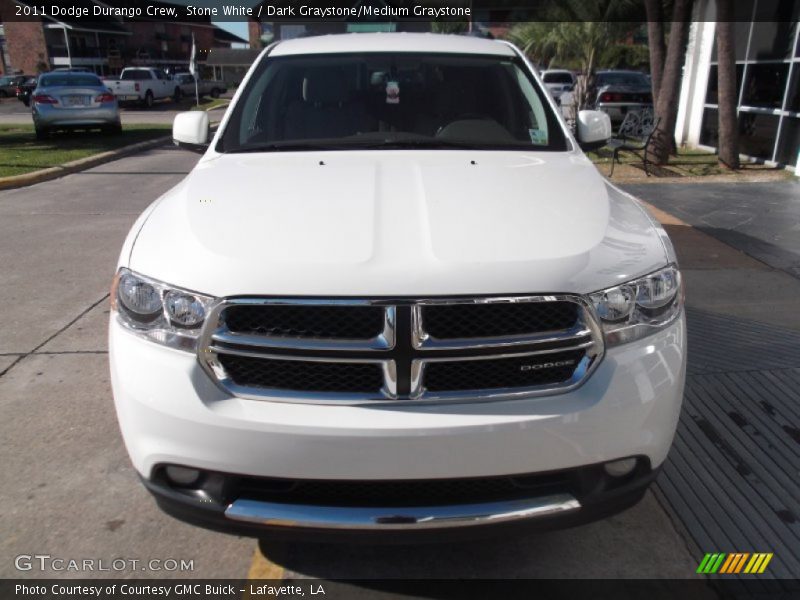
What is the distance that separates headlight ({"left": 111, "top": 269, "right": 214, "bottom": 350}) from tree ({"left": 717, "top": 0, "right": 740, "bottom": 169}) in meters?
10.4

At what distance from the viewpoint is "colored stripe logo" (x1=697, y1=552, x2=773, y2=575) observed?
2.34 m

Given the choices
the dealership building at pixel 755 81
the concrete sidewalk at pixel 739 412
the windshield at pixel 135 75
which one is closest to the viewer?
the concrete sidewalk at pixel 739 412

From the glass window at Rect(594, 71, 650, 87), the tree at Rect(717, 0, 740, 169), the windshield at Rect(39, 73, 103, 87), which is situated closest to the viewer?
the tree at Rect(717, 0, 740, 169)

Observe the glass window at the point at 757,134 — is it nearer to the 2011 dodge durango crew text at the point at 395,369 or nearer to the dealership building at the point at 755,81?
the dealership building at the point at 755,81

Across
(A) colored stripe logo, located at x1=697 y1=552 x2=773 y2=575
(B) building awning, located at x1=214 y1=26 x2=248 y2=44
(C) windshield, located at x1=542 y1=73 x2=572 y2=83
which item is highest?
(B) building awning, located at x1=214 y1=26 x2=248 y2=44

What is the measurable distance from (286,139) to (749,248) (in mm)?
5052

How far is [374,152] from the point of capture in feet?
10.0

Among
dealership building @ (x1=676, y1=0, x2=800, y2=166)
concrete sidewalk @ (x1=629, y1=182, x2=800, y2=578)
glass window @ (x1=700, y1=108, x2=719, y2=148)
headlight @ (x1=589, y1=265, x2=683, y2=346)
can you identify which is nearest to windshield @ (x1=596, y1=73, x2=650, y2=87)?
dealership building @ (x1=676, y1=0, x2=800, y2=166)

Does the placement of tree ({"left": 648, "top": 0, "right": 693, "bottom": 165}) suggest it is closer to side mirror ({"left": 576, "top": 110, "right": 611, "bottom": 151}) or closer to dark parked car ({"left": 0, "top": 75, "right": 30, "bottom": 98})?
side mirror ({"left": 576, "top": 110, "right": 611, "bottom": 151})

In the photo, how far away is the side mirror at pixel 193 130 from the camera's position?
11.8ft

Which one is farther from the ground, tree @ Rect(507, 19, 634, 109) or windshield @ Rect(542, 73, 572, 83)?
tree @ Rect(507, 19, 634, 109)

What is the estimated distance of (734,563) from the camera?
2.38 metres

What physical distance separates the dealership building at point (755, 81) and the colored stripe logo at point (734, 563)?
1005 cm

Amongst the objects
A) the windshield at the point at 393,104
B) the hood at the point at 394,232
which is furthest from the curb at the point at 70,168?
the hood at the point at 394,232
